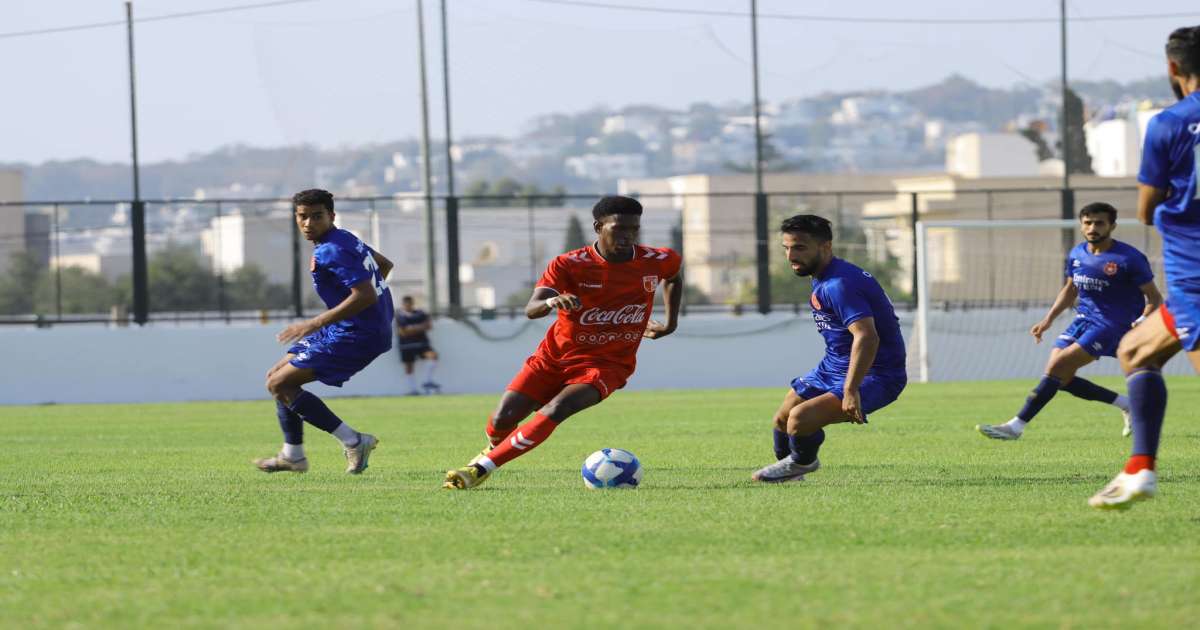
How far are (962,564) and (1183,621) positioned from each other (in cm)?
117

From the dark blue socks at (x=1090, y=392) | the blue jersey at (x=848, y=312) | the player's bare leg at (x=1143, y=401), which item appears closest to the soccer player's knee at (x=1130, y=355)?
the player's bare leg at (x=1143, y=401)

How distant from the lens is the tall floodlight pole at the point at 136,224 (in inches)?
1044

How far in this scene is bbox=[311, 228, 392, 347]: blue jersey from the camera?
9.71 metres

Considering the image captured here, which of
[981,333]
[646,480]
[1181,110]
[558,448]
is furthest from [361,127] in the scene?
[1181,110]

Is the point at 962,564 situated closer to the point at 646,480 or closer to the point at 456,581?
the point at 456,581

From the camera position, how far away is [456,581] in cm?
561

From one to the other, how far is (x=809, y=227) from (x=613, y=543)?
2.92 m

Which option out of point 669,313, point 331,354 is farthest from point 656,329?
point 331,354

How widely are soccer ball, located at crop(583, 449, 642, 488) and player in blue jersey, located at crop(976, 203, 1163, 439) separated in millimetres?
4423

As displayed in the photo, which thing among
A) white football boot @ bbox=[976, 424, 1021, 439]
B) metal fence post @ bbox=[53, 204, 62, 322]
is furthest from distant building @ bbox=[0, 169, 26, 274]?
white football boot @ bbox=[976, 424, 1021, 439]

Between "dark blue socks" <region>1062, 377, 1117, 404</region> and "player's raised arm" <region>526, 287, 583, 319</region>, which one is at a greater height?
"player's raised arm" <region>526, 287, 583, 319</region>

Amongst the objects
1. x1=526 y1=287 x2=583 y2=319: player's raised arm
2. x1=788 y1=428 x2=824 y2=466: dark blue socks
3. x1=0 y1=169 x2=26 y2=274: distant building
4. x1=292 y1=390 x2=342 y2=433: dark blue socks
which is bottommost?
x1=788 y1=428 x2=824 y2=466: dark blue socks

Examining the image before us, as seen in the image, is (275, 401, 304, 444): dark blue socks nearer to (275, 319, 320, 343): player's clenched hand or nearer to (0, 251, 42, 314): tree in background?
(275, 319, 320, 343): player's clenched hand

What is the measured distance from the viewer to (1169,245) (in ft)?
22.1
